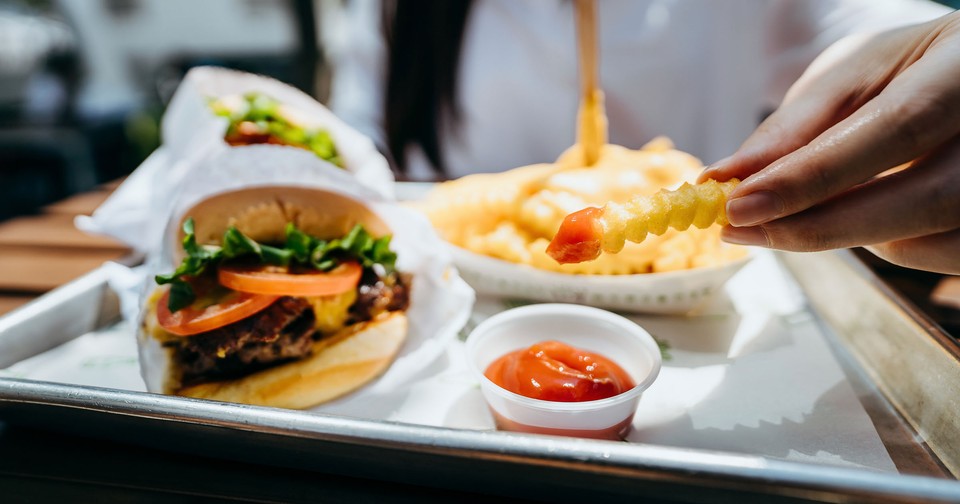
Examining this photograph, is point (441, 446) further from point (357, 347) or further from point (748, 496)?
point (357, 347)

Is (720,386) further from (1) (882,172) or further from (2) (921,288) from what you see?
(2) (921,288)

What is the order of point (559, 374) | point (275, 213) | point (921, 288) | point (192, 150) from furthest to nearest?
point (192, 150) < point (921, 288) < point (275, 213) < point (559, 374)

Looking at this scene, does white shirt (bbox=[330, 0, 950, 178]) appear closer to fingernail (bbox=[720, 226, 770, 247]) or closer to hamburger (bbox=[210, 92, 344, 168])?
hamburger (bbox=[210, 92, 344, 168])

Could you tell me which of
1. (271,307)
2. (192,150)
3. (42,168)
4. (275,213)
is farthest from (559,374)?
(42,168)

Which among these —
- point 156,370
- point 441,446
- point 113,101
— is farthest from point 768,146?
point 113,101

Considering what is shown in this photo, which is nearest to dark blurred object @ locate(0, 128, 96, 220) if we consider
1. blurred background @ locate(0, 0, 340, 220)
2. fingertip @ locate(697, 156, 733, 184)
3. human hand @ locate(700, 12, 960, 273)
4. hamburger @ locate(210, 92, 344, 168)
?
blurred background @ locate(0, 0, 340, 220)

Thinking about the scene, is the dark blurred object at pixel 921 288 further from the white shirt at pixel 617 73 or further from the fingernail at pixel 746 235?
the white shirt at pixel 617 73
